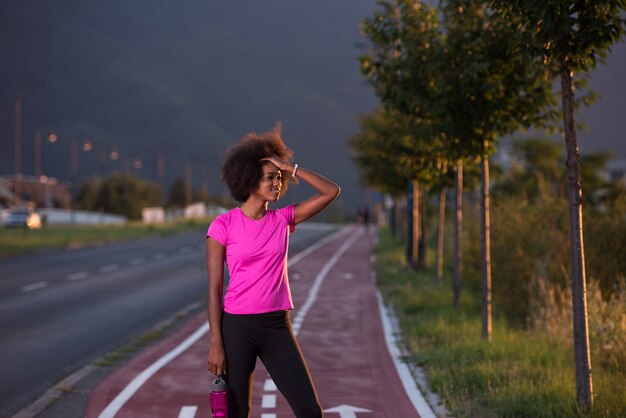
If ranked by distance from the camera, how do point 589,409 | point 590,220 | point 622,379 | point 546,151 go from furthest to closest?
1. point 546,151
2. point 590,220
3. point 622,379
4. point 589,409

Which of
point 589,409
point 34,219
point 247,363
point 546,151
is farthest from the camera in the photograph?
point 34,219

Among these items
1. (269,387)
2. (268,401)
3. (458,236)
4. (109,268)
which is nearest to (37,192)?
(109,268)

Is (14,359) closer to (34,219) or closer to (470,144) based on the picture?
(470,144)

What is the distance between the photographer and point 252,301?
4660mm

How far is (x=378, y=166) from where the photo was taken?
100 feet

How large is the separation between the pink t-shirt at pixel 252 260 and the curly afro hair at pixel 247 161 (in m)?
0.15

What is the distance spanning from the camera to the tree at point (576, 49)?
7.06 meters

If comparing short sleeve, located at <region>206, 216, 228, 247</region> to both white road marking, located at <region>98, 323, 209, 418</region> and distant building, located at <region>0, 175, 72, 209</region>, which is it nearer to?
white road marking, located at <region>98, 323, 209, 418</region>

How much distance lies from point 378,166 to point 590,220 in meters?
16.3

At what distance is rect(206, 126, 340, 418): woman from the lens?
4.67 m

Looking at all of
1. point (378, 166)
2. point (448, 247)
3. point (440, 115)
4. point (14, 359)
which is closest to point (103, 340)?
point (14, 359)

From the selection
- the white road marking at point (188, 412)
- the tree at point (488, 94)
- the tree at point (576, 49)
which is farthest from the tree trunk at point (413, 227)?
the tree at point (576, 49)

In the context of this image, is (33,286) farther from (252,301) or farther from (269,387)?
(252,301)

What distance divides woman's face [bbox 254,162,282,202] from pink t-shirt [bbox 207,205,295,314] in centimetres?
12
